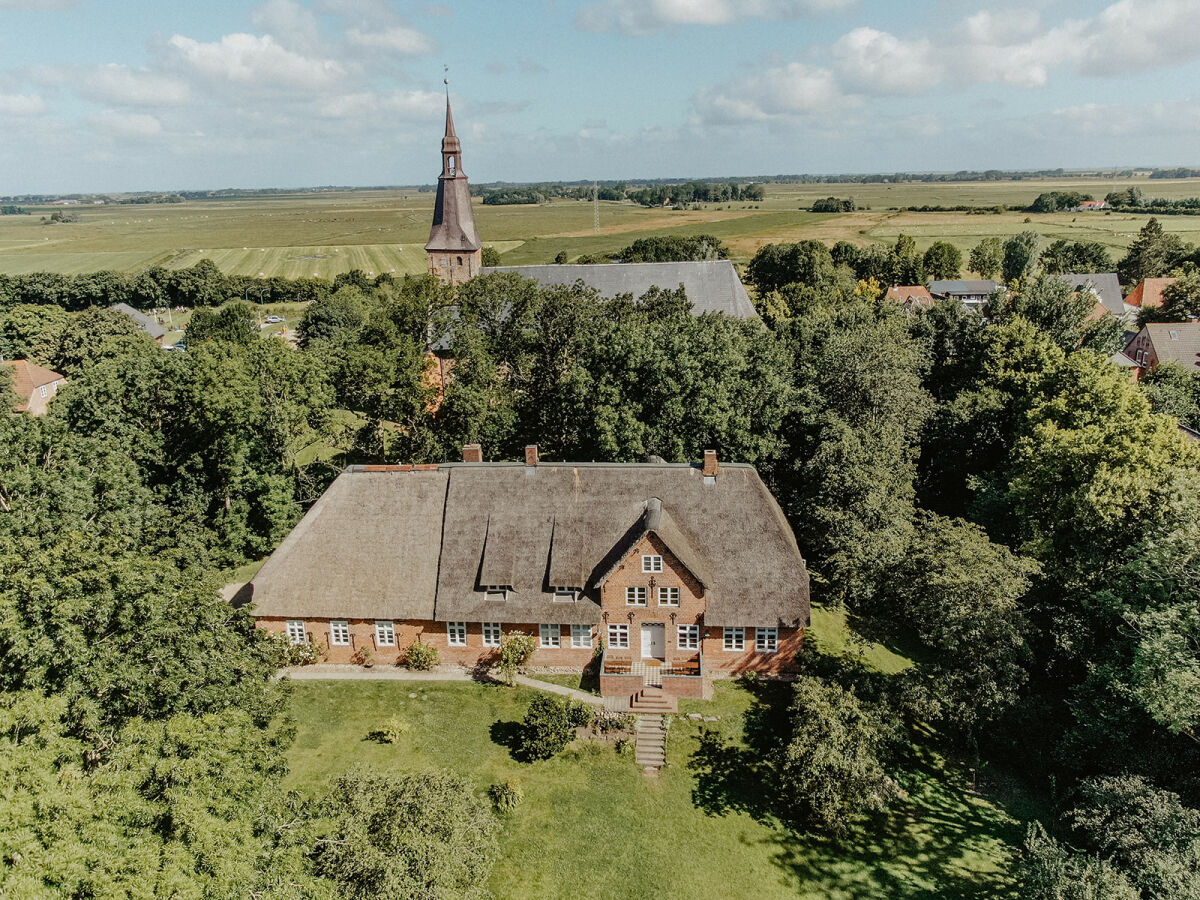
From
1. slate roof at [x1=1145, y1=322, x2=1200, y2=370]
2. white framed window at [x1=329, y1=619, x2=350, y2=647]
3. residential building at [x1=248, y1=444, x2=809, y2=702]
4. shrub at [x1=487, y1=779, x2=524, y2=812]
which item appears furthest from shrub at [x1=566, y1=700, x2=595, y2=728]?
slate roof at [x1=1145, y1=322, x2=1200, y2=370]

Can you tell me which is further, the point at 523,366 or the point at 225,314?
the point at 225,314

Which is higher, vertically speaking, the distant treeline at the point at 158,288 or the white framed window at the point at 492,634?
the distant treeline at the point at 158,288

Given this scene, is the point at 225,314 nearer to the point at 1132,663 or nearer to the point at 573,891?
the point at 573,891

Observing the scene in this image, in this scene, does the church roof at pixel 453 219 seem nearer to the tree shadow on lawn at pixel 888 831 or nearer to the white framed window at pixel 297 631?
the white framed window at pixel 297 631

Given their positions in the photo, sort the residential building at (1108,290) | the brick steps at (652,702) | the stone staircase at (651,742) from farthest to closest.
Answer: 1. the residential building at (1108,290)
2. the brick steps at (652,702)
3. the stone staircase at (651,742)

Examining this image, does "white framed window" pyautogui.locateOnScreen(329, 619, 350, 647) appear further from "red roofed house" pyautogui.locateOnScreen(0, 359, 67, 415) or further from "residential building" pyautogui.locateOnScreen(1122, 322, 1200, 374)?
"residential building" pyautogui.locateOnScreen(1122, 322, 1200, 374)

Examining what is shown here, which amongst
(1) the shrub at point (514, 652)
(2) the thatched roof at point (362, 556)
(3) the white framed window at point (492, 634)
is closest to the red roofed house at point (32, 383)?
(2) the thatched roof at point (362, 556)

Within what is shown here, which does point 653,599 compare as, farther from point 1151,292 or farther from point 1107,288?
point 1151,292

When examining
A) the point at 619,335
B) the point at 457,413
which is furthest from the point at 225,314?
the point at 619,335
